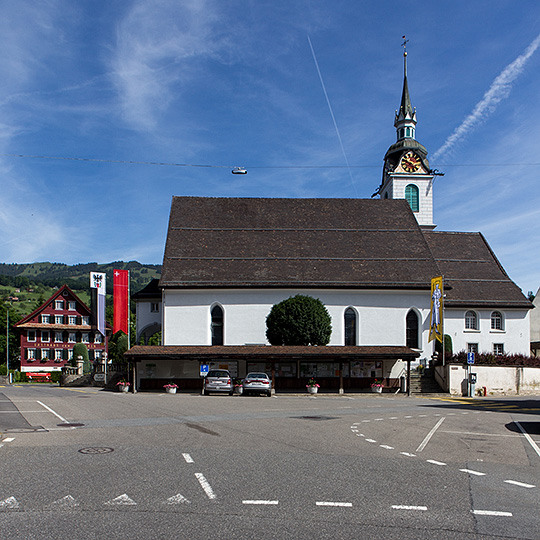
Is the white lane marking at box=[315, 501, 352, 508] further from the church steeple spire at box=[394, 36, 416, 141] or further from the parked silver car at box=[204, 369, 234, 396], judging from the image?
the church steeple spire at box=[394, 36, 416, 141]

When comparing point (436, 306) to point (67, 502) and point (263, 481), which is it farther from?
point (67, 502)

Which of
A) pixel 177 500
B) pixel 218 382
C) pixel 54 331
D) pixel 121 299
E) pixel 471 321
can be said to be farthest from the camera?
pixel 54 331

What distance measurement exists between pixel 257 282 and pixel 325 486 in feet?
122

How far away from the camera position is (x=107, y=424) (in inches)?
681

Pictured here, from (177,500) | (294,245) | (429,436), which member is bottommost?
(429,436)

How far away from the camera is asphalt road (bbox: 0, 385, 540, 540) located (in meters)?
6.87

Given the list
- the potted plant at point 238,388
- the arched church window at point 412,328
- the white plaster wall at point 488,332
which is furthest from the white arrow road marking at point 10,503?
the white plaster wall at point 488,332

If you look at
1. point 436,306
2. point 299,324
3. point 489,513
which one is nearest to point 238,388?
point 299,324

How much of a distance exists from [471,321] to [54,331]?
65.0 meters

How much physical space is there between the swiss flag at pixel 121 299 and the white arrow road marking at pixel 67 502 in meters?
38.0

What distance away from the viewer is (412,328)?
47281 millimetres

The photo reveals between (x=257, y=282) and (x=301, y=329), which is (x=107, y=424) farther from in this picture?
(x=257, y=282)

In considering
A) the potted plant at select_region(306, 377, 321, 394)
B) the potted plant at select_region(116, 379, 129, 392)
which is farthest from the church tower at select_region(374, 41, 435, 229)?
the potted plant at select_region(116, 379, 129, 392)

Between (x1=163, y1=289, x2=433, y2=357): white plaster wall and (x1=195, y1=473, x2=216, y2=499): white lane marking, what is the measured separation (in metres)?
36.1
